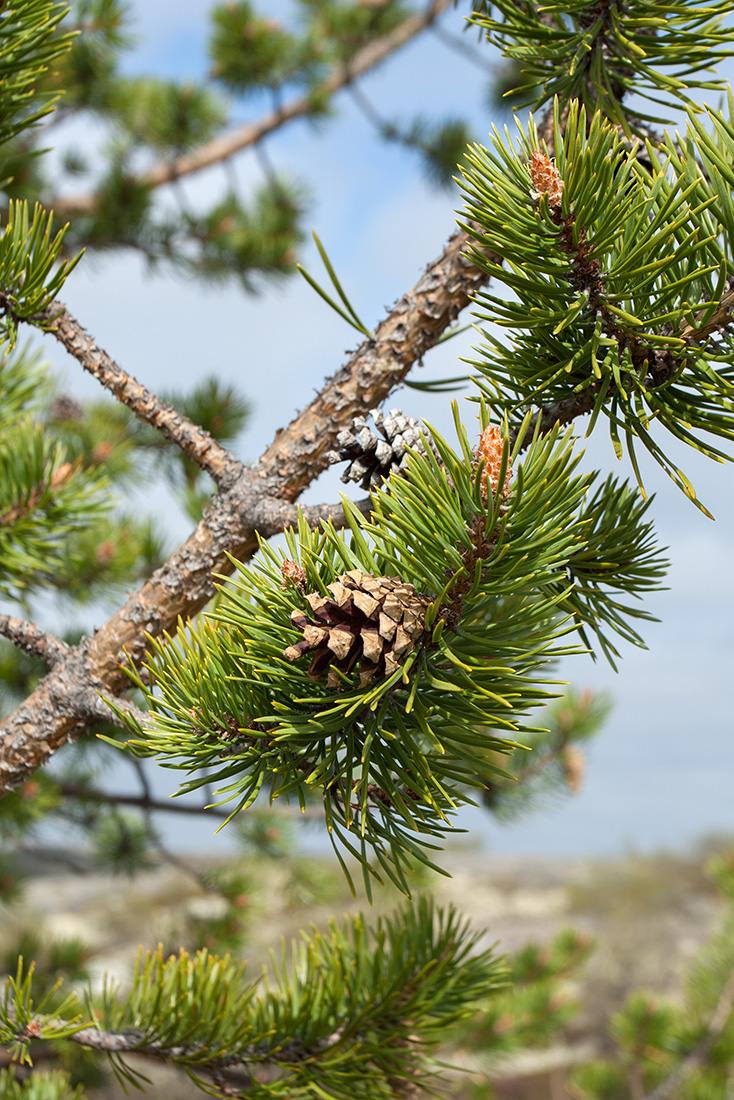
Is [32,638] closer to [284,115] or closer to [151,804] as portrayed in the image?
[151,804]

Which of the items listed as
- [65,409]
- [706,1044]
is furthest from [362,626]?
[706,1044]

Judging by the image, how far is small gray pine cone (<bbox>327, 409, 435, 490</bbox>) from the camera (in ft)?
1.40

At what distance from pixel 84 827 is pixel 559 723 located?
1.00 meters

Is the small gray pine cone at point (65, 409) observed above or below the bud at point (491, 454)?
above

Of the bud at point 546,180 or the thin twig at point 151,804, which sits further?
the thin twig at point 151,804

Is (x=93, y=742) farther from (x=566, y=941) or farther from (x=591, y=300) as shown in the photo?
(x=591, y=300)

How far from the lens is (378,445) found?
427mm

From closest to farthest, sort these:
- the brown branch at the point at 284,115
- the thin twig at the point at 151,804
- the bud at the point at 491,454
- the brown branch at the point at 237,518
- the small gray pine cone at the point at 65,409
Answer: the bud at the point at 491,454 → the brown branch at the point at 237,518 → the thin twig at the point at 151,804 → the small gray pine cone at the point at 65,409 → the brown branch at the point at 284,115

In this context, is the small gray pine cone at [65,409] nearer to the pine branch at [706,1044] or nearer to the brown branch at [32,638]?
the brown branch at [32,638]

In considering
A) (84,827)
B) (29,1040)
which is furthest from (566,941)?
(29,1040)

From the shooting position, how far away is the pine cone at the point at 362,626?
1.19 feet

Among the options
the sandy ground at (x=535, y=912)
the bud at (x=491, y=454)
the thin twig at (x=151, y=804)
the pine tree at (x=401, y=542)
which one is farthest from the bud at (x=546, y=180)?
the sandy ground at (x=535, y=912)

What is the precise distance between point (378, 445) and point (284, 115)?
2.10m

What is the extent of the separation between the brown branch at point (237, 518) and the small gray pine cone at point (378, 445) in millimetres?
71
